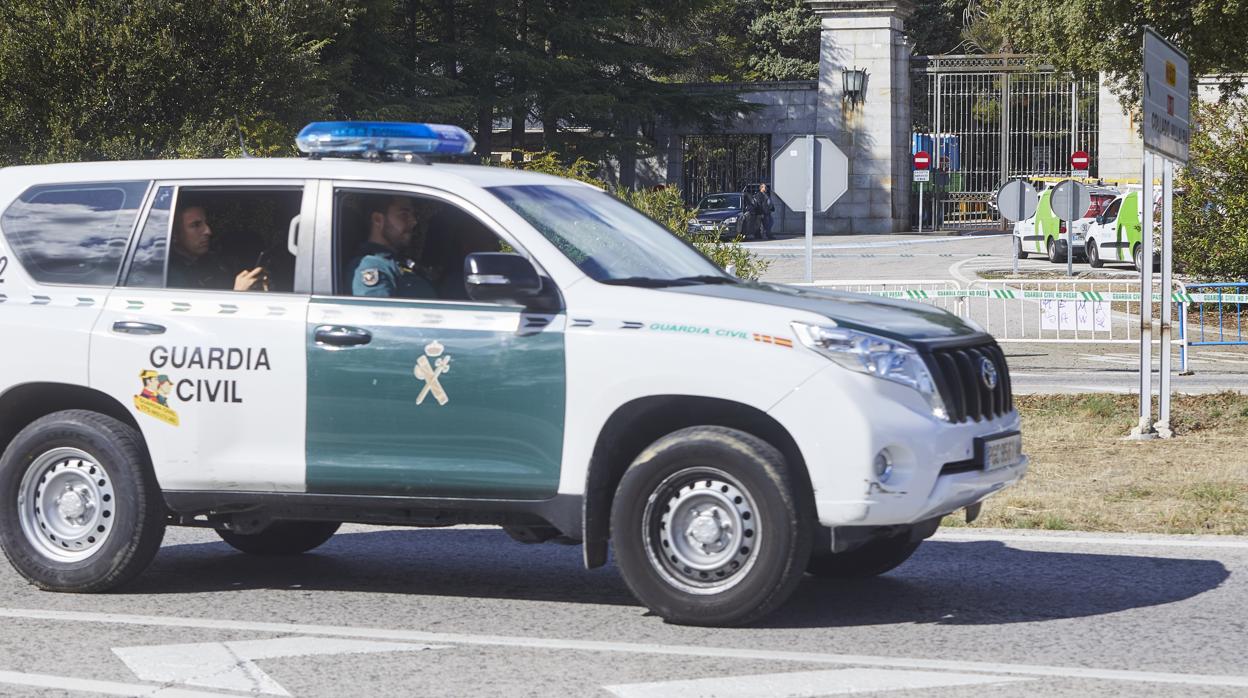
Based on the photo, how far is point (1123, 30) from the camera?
89.9ft

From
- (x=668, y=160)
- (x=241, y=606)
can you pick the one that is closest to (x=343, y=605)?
(x=241, y=606)

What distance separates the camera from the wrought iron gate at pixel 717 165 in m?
53.0

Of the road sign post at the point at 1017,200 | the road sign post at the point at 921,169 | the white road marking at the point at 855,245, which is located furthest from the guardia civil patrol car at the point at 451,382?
the road sign post at the point at 921,169

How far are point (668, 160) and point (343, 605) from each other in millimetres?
45391

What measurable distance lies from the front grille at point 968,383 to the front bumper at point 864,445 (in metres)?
0.14

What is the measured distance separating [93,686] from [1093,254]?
32950mm

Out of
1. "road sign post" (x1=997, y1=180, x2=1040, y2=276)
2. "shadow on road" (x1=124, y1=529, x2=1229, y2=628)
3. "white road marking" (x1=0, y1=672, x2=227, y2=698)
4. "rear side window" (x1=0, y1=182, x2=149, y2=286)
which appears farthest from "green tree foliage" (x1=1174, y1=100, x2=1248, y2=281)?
"white road marking" (x1=0, y1=672, x2=227, y2=698)

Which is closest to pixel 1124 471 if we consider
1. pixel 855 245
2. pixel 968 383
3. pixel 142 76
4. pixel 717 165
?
pixel 968 383

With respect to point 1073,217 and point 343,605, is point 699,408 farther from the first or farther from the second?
point 1073,217

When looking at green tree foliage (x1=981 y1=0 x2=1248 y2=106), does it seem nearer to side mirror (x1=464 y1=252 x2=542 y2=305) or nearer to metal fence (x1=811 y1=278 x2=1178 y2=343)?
metal fence (x1=811 y1=278 x2=1178 y2=343)

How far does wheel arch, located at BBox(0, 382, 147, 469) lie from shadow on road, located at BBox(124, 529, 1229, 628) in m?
0.80

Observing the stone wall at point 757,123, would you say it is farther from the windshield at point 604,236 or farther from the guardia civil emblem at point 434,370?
the guardia civil emblem at point 434,370

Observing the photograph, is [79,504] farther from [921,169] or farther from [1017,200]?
[921,169]

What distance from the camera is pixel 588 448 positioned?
6.97m
